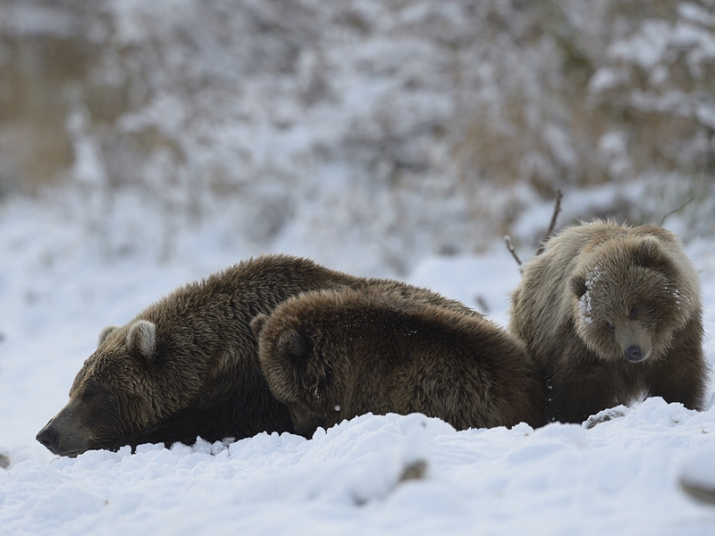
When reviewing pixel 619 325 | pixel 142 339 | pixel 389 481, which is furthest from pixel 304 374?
pixel 389 481

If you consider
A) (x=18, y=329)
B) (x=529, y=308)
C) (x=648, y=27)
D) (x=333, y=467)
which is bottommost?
(x=333, y=467)

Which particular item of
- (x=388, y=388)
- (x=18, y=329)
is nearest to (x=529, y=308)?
(x=388, y=388)

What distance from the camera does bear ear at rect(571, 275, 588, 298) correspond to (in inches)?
165

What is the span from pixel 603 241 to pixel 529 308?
0.68 metres

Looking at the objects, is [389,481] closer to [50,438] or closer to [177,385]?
[177,385]

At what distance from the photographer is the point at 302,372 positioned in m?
4.51

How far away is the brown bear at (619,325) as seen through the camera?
408cm

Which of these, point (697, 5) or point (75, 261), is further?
point (75, 261)

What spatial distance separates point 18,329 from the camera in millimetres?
12055

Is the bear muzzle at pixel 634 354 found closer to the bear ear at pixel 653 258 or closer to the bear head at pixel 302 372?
the bear ear at pixel 653 258

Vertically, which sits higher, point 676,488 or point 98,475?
point 98,475

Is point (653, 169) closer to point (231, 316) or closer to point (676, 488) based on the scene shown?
point (231, 316)

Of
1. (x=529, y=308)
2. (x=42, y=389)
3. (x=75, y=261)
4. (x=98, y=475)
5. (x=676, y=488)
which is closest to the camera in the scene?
(x=676, y=488)

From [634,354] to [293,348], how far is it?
69.8 inches
